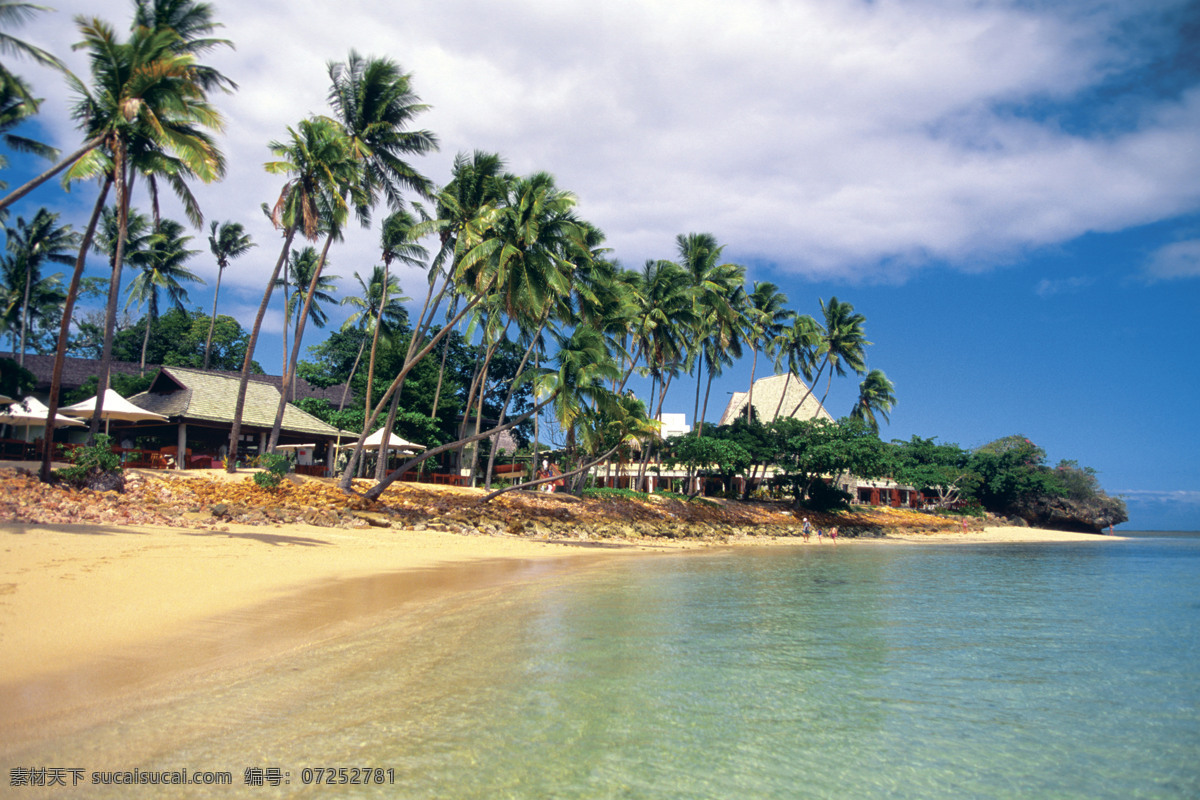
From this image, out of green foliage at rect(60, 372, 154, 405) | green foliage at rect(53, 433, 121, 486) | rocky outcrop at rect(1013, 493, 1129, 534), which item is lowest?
green foliage at rect(53, 433, 121, 486)

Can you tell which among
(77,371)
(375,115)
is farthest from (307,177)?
(77,371)

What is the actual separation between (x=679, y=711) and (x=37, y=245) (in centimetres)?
3570

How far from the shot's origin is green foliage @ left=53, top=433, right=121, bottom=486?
1524cm

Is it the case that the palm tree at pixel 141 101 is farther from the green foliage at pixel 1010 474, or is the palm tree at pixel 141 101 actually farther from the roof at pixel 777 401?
the green foliage at pixel 1010 474

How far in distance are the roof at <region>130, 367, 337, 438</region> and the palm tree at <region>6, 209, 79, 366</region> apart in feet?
28.5

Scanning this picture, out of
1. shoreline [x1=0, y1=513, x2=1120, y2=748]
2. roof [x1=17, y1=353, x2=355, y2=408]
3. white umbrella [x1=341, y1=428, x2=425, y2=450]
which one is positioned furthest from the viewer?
roof [x1=17, y1=353, x2=355, y2=408]

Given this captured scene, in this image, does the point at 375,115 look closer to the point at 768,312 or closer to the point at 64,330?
the point at 64,330

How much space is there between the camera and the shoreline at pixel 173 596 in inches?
192

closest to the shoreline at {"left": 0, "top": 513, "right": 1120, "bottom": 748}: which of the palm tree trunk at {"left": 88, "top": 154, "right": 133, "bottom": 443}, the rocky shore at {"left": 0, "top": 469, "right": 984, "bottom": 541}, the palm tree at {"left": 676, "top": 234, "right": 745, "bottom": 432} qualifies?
the rocky shore at {"left": 0, "top": 469, "right": 984, "bottom": 541}

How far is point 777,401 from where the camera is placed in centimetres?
5075

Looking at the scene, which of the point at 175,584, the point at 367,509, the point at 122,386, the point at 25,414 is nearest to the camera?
the point at 175,584

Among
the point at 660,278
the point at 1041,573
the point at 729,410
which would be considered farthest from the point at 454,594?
the point at 729,410

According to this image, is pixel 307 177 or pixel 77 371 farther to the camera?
pixel 77 371

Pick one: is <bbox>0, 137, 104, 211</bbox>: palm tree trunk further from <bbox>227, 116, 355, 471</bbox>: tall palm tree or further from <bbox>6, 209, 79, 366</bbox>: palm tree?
<bbox>6, 209, 79, 366</bbox>: palm tree
